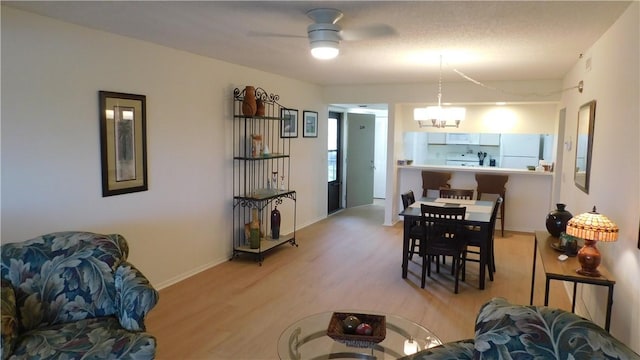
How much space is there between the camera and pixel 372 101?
22.4ft

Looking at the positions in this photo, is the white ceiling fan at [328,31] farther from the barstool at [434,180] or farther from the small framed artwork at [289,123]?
the barstool at [434,180]

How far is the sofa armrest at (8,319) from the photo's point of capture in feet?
6.39

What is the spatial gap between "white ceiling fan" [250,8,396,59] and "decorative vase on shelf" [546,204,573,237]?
1.90 meters

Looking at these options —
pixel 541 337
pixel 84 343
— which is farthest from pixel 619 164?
pixel 84 343

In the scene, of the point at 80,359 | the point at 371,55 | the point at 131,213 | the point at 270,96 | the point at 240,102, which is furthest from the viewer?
the point at 270,96

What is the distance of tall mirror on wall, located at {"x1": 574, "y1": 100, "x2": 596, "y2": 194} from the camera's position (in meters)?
3.34

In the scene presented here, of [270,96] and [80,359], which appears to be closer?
[80,359]

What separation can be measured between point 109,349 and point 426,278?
3213mm

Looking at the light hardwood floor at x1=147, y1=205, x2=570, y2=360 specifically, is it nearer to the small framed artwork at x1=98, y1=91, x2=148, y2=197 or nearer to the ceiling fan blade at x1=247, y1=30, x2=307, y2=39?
the small framed artwork at x1=98, y1=91, x2=148, y2=197

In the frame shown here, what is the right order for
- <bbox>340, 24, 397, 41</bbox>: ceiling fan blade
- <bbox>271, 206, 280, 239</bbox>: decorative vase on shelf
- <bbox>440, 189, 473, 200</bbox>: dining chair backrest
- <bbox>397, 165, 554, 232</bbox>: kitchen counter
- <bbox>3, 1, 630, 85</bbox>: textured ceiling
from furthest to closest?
<bbox>397, 165, 554, 232</bbox>: kitchen counter < <bbox>440, 189, 473, 200</bbox>: dining chair backrest < <bbox>271, 206, 280, 239</bbox>: decorative vase on shelf < <bbox>340, 24, 397, 41</bbox>: ceiling fan blade < <bbox>3, 1, 630, 85</bbox>: textured ceiling

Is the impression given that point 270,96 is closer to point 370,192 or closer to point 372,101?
point 372,101

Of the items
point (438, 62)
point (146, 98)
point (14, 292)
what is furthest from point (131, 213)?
point (438, 62)

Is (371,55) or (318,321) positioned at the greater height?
(371,55)

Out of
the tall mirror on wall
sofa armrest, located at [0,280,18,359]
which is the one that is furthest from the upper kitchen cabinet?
sofa armrest, located at [0,280,18,359]
